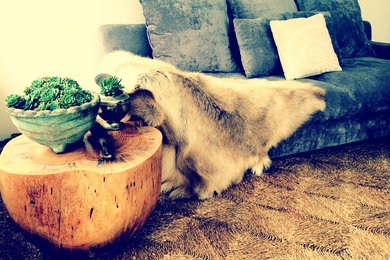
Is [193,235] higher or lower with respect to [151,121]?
lower

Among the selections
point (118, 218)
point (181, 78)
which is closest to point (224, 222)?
point (118, 218)

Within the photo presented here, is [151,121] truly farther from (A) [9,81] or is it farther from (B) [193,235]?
(A) [9,81]

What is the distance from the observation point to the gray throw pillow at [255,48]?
69.8 inches

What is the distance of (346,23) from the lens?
2193mm

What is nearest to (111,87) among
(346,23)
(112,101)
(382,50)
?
(112,101)

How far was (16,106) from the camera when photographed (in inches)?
28.8

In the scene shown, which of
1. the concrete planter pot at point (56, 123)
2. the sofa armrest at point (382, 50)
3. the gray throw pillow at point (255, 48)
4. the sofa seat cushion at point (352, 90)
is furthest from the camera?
the sofa armrest at point (382, 50)

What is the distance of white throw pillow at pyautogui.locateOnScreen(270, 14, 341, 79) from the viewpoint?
173cm

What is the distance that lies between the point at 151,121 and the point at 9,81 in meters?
1.35

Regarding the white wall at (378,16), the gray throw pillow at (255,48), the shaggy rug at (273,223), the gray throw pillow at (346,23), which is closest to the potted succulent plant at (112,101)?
the shaggy rug at (273,223)

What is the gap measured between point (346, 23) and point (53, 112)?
92.2 inches

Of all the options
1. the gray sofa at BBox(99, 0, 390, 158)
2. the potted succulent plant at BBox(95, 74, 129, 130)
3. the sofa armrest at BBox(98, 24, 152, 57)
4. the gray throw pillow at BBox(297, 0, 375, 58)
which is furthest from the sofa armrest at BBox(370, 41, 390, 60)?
the potted succulent plant at BBox(95, 74, 129, 130)

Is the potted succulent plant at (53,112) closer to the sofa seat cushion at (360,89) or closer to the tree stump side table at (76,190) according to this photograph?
the tree stump side table at (76,190)

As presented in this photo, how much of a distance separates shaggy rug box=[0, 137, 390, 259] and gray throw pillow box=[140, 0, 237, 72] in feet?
2.66
